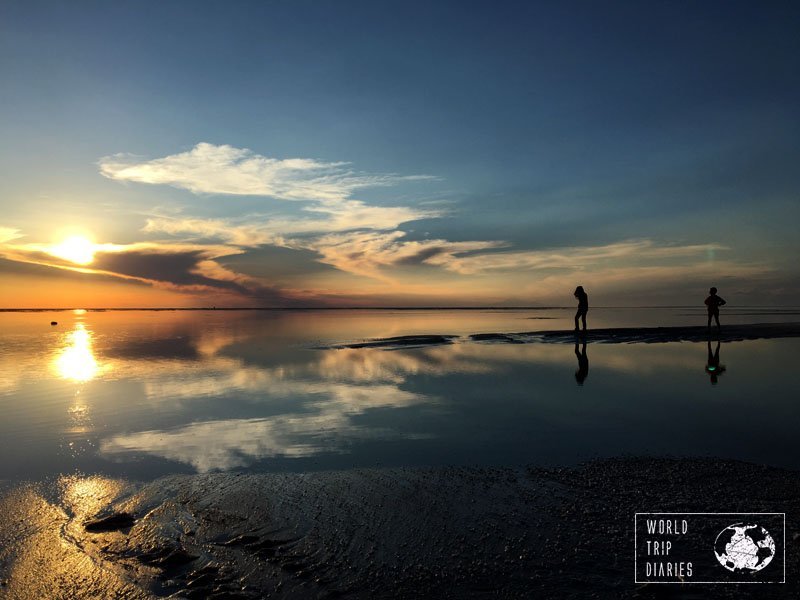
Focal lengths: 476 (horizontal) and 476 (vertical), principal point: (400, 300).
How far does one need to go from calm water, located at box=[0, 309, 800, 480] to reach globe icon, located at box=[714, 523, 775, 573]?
328 centimetres

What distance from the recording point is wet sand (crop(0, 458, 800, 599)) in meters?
5.37

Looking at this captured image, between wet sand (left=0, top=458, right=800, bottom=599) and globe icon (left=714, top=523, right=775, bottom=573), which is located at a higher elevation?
globe icon (left=714, top=523, right=775, bottom=573)

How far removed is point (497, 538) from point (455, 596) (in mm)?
1366

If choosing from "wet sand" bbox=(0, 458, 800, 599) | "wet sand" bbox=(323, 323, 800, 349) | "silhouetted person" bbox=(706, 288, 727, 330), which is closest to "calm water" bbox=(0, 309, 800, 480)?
"wet sand" bbox=(0, 458, 800, 599)

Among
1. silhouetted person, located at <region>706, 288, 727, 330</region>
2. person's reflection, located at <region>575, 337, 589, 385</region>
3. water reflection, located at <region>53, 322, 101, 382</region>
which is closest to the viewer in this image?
person's reflection, located at <region>575, 337, 589, 385</region>

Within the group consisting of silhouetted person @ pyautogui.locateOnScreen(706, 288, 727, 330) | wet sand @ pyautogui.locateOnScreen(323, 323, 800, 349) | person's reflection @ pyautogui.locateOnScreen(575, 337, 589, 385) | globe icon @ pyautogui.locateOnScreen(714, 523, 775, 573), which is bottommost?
globe icon @ pyautogui.locateOnScreen(714, 523, 775, 573)

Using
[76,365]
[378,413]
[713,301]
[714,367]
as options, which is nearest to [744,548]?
[378,413]

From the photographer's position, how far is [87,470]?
30.5 feet

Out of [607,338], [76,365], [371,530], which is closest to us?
[371,530]

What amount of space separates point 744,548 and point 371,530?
4774 mm

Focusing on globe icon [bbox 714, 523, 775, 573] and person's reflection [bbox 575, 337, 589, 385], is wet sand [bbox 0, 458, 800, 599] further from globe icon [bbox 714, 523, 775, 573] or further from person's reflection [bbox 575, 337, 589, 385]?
person's reflection [bbox 575, 337, 589, 385]

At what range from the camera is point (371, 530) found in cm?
665

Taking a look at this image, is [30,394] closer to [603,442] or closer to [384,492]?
[384,492]

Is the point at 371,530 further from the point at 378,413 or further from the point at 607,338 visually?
the point at 607,338
